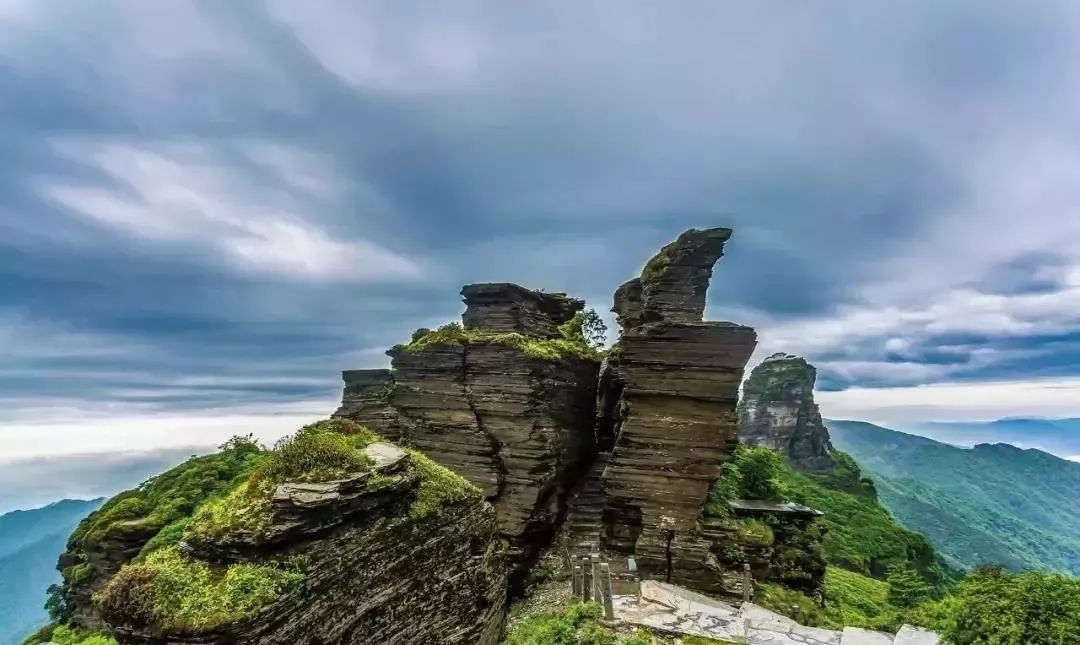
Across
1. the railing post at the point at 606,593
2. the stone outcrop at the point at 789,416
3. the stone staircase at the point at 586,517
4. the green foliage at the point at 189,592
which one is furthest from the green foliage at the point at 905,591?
the stone outcrop at the point at 789,416

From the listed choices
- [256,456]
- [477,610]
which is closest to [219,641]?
[477,610]

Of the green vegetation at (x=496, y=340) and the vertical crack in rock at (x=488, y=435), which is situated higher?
the green vegetation at (x=496, y=340)

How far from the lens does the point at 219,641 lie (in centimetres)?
786

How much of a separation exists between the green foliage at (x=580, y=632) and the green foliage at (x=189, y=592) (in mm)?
5235

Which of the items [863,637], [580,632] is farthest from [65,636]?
[863,637]

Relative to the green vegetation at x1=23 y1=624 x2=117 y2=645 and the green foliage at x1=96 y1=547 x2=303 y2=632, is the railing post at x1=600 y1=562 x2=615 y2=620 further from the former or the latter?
the green vegetation at x1=23 y1=624 x2=117 y2=645

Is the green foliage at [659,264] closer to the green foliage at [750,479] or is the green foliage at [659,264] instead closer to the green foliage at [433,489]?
the green foliage at [750,479]

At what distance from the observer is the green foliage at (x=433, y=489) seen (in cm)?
1178

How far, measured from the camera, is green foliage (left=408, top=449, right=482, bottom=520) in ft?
38.7

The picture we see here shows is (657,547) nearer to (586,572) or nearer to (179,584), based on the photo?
(586,572)

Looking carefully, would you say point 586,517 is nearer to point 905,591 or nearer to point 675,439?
point 675,439

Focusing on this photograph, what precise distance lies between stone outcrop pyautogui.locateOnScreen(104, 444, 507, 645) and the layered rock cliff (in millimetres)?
20

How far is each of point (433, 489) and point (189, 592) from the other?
16.8ft

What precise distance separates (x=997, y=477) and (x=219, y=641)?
15532 centimetres
